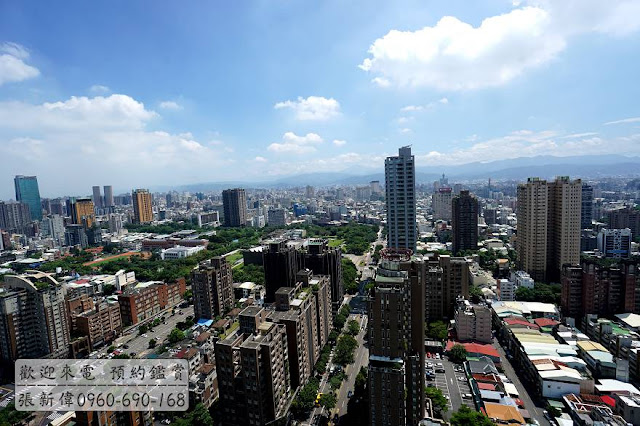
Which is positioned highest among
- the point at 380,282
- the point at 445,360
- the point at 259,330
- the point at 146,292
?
the point at 380,282

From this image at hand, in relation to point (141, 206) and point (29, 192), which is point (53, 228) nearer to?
point (141, 206)

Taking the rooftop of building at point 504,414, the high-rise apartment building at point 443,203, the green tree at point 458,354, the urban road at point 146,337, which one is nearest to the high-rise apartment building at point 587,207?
the high-rise apartment building at point 443,203

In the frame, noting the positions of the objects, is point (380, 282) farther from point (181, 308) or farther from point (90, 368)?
point (181, 308)

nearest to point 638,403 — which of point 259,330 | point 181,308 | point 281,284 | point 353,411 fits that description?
point 353,411

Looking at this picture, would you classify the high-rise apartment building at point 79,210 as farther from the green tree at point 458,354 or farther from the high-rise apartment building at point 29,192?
the green tree at point 458,354

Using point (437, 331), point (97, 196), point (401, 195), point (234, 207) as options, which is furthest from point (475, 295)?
Result: point (97, 196)

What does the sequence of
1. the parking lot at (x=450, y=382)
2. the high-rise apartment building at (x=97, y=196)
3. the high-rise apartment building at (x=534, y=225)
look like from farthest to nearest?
the high-rise apartment building at (x=97, y=196) < the high-rise apartment building at (x=534, y=225) < the parking lot at (x=450, y=382)
